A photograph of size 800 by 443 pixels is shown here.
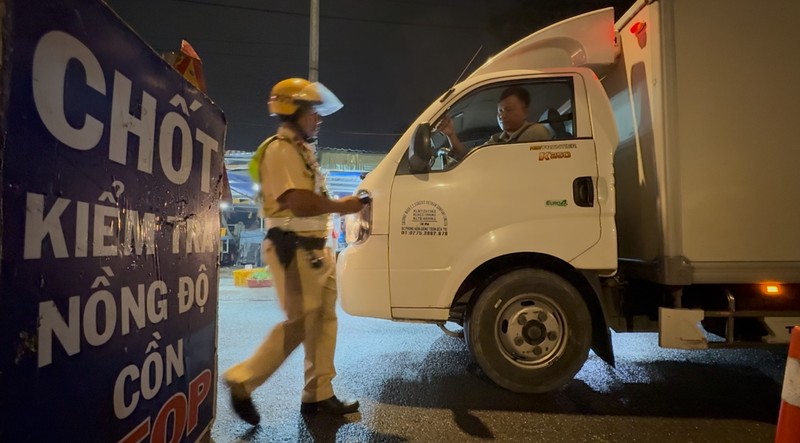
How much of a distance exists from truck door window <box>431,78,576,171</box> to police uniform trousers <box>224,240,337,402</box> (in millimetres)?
1259

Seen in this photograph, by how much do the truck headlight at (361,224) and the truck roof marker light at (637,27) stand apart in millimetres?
2301

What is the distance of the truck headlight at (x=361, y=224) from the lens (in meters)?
3.40

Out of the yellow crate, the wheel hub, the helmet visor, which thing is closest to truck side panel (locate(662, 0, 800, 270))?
the wheel hub

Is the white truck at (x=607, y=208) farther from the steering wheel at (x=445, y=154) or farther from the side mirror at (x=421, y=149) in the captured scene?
the steering wheel at (x=445, y=154)

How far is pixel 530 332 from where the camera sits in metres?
3.36

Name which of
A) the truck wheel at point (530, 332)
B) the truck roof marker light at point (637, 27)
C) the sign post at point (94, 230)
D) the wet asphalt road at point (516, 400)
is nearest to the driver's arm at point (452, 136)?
the truck wheel at point (530, 332)

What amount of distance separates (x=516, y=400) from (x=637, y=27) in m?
2.86

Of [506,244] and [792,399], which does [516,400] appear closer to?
Answer: [506,244]

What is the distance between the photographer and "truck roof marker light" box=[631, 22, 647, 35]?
336 cm

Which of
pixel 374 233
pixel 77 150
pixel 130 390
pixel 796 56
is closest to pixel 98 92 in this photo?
pixel 77 150

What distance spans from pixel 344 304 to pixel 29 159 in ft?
8.29

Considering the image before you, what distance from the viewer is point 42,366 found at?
3.76 ft

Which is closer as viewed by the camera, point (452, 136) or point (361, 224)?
point (361, 224)

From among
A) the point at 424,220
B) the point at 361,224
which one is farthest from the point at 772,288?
the point at 361,224
